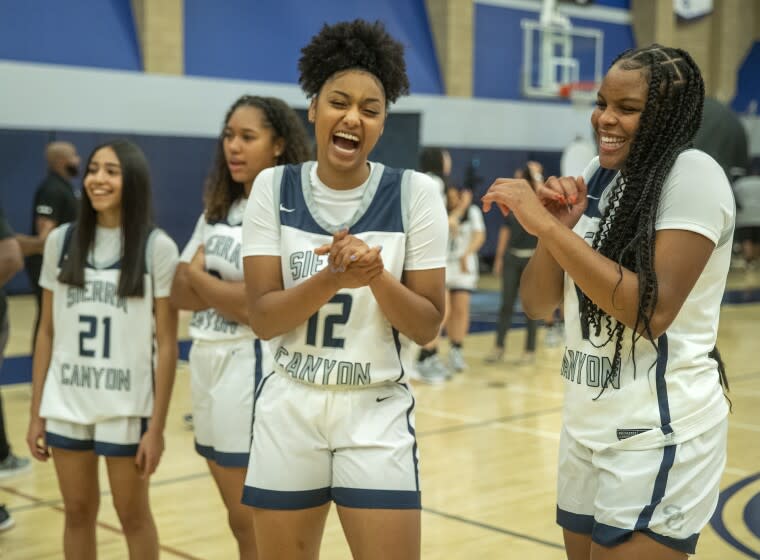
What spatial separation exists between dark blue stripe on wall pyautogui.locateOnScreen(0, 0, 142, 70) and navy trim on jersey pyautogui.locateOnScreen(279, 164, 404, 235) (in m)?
11.8

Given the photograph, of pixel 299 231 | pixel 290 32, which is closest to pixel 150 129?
pixel 290 32

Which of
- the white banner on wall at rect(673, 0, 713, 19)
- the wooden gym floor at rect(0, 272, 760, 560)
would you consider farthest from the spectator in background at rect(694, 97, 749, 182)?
the white banner on wall at rect(673, 0, 713, 19)

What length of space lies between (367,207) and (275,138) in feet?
3.16

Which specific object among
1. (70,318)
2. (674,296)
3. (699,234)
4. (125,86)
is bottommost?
(70,318)

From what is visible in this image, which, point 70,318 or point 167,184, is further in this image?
point 167,184

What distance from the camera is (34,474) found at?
18.4ft

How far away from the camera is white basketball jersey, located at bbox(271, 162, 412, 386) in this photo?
236 cm

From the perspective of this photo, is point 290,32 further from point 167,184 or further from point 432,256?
point 432,256

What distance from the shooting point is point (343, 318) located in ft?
7.80

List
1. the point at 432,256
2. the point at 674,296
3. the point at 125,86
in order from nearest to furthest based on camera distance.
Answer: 1. the point at 674,296
2. the point at 432,256
3. the point at 125,86

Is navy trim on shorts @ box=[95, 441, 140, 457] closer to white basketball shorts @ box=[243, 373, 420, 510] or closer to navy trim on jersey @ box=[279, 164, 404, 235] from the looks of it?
white basketball shorts @ box=[243, 373, 420, 510]

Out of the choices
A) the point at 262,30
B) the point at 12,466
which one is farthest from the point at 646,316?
the point at 262,30

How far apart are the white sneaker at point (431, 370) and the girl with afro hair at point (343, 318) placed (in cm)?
603

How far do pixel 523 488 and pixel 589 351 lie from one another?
11.0ft
